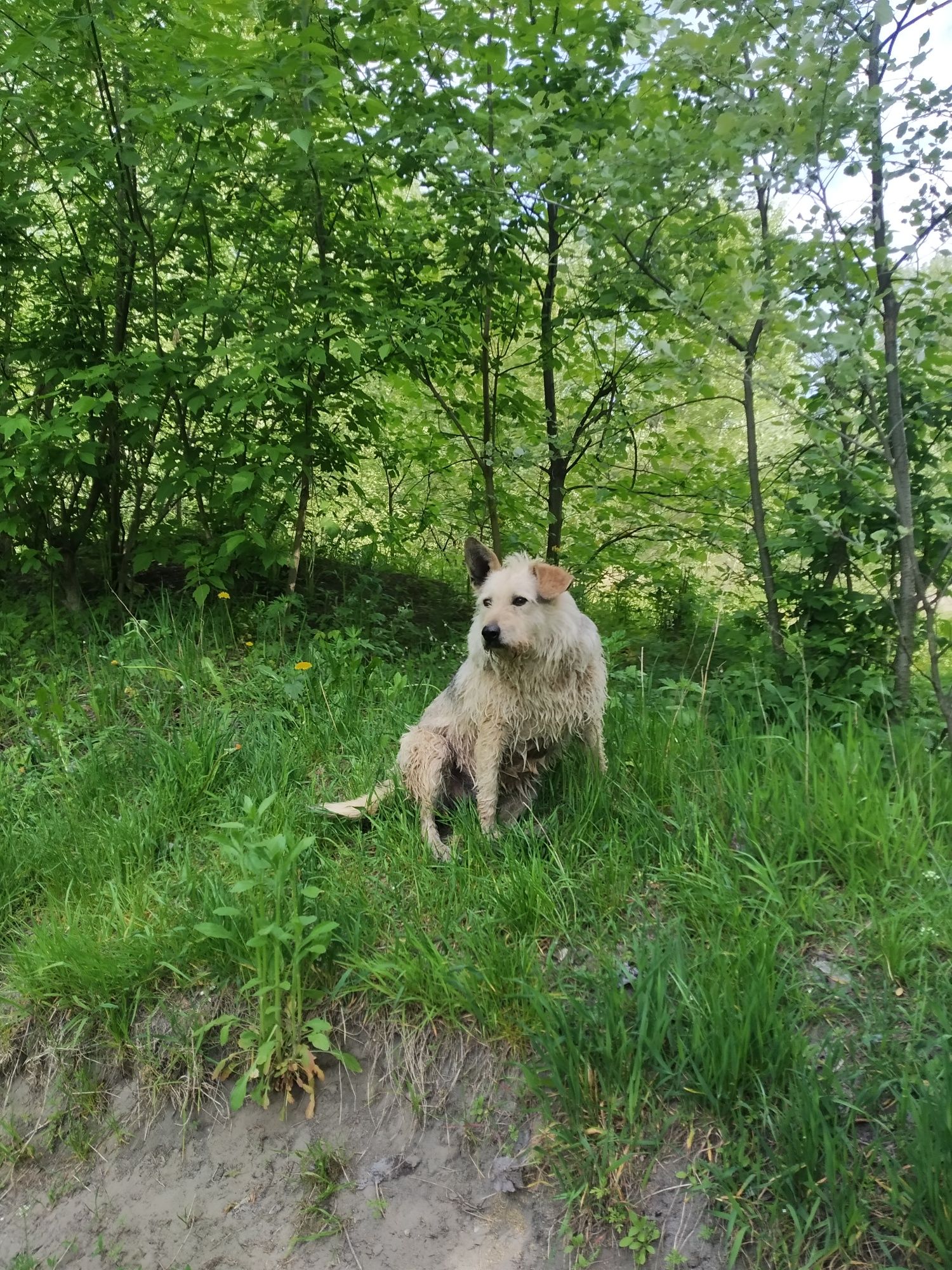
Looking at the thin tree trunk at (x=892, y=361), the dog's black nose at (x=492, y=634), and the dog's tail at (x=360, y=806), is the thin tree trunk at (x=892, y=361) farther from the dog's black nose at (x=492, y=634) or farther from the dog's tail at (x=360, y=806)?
the dog's tail at (x=360, y=806)

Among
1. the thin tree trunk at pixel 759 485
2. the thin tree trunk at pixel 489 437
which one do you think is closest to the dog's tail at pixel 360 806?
the thin tree trunk at pixel 759 485

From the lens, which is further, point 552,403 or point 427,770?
point 552,403

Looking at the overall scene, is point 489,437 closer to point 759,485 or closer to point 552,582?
point 759,485

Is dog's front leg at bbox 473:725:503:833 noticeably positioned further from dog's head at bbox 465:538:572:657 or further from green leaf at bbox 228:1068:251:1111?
green leaf at bbox 228:1068:251:1111

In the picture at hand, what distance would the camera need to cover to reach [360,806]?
3.15 metres

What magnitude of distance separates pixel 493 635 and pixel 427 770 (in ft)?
2.41

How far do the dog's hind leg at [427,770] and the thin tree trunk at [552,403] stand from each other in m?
2.56

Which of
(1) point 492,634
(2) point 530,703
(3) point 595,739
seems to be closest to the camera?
(1) point 492,634

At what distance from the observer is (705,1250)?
187 centimetres

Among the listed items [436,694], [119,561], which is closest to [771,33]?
[436,694]

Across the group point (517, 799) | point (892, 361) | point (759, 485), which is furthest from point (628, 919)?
point (759, 485)

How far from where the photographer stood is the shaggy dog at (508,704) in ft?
9.21

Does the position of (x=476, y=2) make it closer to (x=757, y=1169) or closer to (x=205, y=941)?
(x=205, y=941)

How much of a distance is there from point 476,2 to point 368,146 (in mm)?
1007
